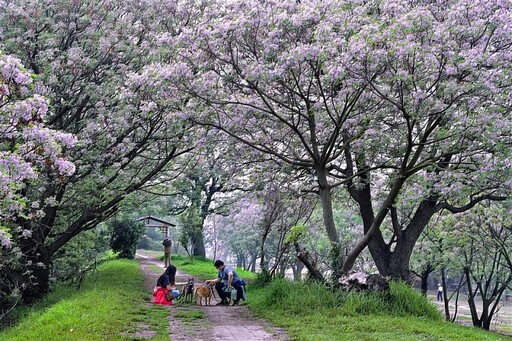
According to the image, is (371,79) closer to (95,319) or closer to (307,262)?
(307,262)

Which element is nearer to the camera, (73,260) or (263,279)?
(263,279)

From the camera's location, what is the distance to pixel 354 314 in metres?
10.1

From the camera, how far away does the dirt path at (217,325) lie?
27.4ft

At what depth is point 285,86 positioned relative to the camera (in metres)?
11.0

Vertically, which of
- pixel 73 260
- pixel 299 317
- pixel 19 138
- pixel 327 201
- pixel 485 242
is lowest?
pixel 299 317

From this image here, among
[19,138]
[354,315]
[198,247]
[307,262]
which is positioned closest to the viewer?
[19,138]

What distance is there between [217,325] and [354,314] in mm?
2542

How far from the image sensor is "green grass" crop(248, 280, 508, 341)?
848 centimetres

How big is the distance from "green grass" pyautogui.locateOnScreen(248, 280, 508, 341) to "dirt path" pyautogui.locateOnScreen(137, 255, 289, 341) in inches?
11.9

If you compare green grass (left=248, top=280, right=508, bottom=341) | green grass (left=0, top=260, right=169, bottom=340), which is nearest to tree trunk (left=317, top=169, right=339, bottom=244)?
green grass (left=248, top=280, right=508, bottom=341)

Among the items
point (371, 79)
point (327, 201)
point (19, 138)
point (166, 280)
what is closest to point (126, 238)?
point (166, 280)

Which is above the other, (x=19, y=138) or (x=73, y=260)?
(x=19, y=138)

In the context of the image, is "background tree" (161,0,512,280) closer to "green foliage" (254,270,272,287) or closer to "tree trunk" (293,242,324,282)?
"tree trunk" (293,242,324,282)

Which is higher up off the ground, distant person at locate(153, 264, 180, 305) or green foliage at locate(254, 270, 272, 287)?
green foliage at locate(254, 270, 272, 287)
